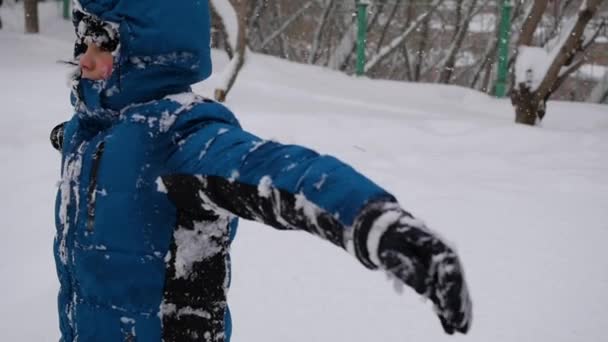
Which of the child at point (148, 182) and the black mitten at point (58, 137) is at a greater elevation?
the child at point (148, 182)

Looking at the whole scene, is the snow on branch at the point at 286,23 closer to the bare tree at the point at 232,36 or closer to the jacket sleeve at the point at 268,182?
the bare tree at the point at 232,36

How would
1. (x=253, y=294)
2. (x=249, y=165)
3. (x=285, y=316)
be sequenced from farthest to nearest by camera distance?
(x=253, y=294)
(x=285, y=316)
(x=249, y=165)

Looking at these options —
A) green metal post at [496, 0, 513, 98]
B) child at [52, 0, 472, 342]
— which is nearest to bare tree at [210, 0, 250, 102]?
green metal post at [496, 0, 513, 98]

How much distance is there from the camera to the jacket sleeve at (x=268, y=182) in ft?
2.44

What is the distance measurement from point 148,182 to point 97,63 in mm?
261

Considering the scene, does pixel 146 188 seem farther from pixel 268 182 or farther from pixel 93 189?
pixel 268 182

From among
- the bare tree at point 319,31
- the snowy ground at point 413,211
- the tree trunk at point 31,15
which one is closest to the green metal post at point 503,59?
the snowy ground at point 413,211

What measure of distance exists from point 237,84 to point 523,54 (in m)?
3.89

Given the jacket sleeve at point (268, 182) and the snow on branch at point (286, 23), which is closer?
the jacket sleeve at point (268, 182)

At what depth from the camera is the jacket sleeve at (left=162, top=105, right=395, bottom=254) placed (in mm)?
744

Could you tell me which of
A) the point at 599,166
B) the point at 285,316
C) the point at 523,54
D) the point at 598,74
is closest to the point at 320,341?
the point at 285,316

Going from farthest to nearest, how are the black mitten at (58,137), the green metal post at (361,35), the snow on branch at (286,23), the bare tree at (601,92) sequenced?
the snow on branch at (286,23), the bare tree at (601,92), the green metal post at (361,35), the black mitten at (58,137)

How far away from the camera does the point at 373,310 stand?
8.64 ft

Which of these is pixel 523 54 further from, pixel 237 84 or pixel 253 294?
pixel 253 294
